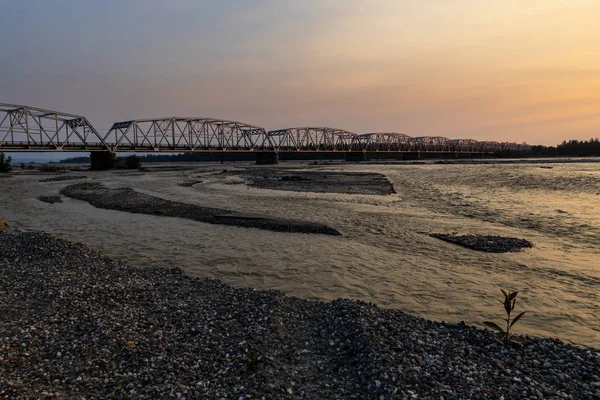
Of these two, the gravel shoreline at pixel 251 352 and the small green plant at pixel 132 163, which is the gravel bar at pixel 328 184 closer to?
the gravel shoreline at pixel 251 352

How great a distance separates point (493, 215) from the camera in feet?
81.0

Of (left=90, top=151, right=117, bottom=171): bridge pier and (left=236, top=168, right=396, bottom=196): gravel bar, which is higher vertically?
(left=90, top=151, right=117, bottom=171): bridge pier

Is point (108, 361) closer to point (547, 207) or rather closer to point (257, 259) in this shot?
point (257, 259)

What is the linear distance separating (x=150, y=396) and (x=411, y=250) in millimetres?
12747

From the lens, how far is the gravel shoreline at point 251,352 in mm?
5768

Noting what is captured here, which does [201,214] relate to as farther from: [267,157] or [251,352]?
[267,157]

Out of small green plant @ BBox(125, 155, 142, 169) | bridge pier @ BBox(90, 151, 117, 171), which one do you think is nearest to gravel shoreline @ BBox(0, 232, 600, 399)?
bridge pier @ BBox(90, 151, 117, 171)

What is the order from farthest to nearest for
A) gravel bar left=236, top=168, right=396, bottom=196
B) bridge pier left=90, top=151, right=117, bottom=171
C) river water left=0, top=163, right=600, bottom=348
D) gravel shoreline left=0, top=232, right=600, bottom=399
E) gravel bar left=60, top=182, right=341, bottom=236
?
bridge pier left=90, top=151, right=117, bottom=171
gravel bar left=236, top=168, right=396, bottom=196
gravel bar left=60, top=182, right=341, bottom=236
river water left=0, top=163, right=600, bottom=348
gravel shoreline left=0, top=232, right=600, bottom=399

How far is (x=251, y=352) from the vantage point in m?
6.76

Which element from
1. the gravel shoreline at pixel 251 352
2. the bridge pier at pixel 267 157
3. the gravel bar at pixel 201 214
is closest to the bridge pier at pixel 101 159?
the bridge pier at pixel 267 157

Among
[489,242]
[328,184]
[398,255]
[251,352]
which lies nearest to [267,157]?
[328,184]

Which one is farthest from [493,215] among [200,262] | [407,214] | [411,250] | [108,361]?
[108,361]

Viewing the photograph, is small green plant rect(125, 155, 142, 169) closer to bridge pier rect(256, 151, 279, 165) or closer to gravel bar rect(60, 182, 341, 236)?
bridge pier rect(256, 151, 279, 165)

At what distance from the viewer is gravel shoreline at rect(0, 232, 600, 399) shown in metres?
5.77
